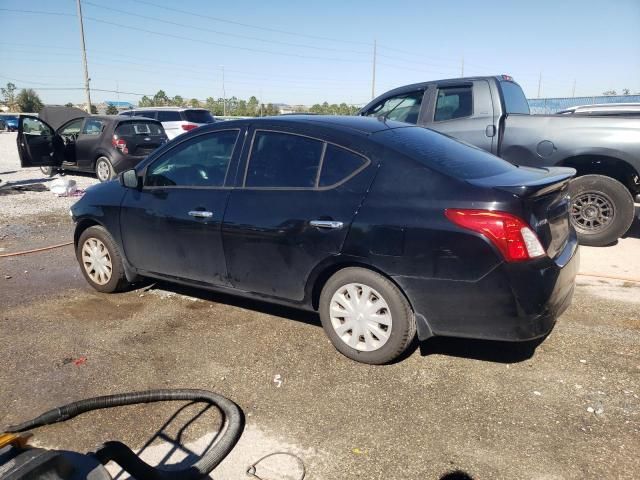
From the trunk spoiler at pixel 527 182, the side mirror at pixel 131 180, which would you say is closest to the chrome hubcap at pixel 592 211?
the trunk spoiler at pixel 527 182

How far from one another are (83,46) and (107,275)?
99.1 ft

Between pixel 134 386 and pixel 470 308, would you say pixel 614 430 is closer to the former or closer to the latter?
pixel 470 308

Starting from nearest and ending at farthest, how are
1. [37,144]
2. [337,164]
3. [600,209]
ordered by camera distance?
[337,164] → [600,209] → [37,144]

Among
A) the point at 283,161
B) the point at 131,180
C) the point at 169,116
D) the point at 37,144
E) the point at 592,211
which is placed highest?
the point at 169,116

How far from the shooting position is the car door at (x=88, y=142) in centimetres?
1202

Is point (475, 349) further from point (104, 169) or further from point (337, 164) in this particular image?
point (104, 169)

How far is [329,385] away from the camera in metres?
A: 3.20

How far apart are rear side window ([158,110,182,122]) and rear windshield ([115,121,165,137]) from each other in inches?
153

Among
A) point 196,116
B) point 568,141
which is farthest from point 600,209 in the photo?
point 196,116

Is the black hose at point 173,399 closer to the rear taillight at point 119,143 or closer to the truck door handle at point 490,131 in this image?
the truck door handle at point 490,131

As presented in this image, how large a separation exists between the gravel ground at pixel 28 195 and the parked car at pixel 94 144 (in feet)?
1.59

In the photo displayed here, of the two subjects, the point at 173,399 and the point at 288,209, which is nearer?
the point at 173,399

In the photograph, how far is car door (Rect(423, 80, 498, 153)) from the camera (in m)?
6.70

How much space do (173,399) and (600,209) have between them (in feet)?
18.2
